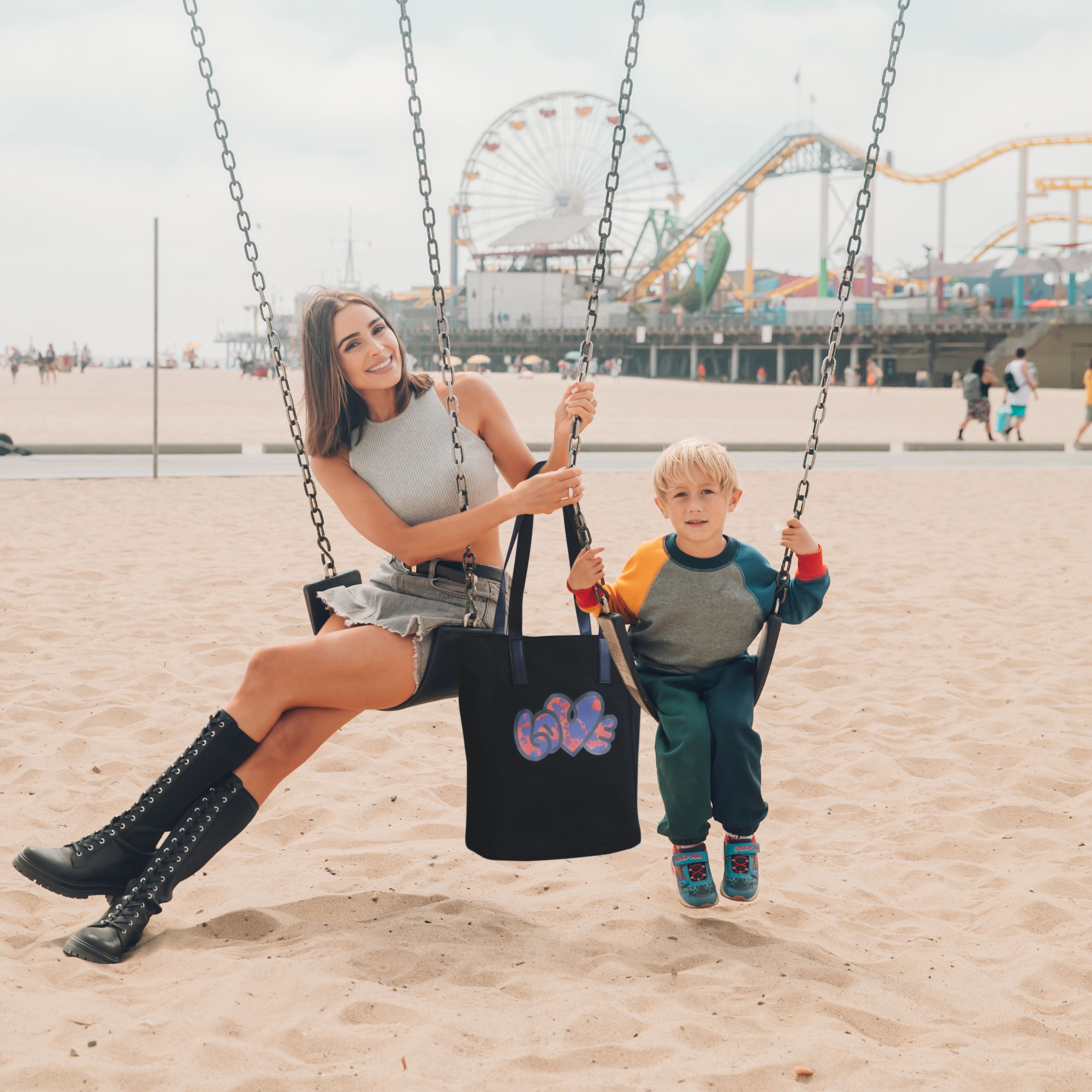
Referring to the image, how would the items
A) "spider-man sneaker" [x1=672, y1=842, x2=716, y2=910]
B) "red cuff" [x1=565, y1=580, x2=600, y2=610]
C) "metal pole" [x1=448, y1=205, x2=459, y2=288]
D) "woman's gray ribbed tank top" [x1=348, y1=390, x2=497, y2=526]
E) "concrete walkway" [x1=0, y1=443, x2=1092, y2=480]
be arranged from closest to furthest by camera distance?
"red cuff" [x1=565, y1=580, x2=600, y2=610] < "spider-man sneaker" [x1=672, y1=842, x2=716, y2=910] < "woman's gray ribbed tank top" [x1=348, y1=390, x2=497, y2=526] < "concrete walkway" [x1=0, y1=443, x2=1092, y2=480] < "metal pole" [x1=448, y1=205, x2=459, y2=288]

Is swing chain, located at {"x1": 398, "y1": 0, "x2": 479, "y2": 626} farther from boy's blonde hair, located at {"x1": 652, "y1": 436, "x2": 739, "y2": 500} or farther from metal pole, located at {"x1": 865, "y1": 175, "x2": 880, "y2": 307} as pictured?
metal pole, located at {"x1": 865, "y1": 175, "x2": 880, "y2": 307}

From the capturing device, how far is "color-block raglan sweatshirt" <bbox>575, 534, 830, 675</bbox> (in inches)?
104

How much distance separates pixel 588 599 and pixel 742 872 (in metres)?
0.70

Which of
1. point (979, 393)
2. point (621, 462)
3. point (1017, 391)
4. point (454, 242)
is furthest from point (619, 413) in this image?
point (454, 242)

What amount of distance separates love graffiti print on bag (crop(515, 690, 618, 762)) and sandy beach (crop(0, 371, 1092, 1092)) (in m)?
0.42

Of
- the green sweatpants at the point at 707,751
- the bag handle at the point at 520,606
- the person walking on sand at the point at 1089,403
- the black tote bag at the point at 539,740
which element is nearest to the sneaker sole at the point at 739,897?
the green sweatpants at the point at 707,751

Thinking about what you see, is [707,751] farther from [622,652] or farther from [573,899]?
[573,899]

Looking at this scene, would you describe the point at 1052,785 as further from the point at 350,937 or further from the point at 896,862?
the point at 350,937

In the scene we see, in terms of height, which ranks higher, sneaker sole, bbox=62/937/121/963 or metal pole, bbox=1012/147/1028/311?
metal pole, bbox=1012/147/1028/311

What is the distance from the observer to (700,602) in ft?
8.63

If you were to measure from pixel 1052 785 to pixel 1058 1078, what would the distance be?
1.69 metres

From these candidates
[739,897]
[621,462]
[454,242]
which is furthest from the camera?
[454,242]

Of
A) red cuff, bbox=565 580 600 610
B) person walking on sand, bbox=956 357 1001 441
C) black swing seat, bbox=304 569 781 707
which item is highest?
person walking on sand, bbox=956 357 1001 441

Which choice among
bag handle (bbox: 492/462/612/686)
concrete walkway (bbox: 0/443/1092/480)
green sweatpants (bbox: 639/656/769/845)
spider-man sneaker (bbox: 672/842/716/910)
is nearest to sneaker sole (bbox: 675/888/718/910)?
spider-man sneaker (bbox: 672/842/716/910)
